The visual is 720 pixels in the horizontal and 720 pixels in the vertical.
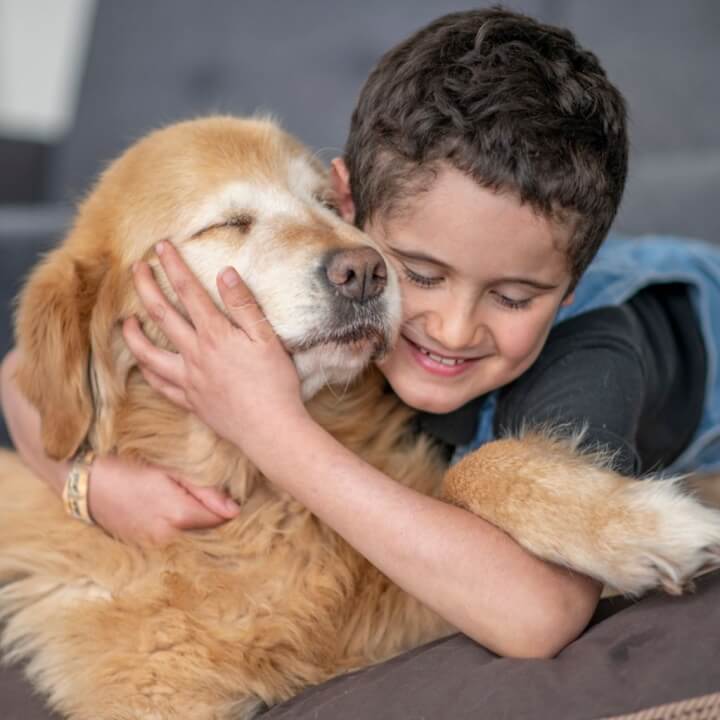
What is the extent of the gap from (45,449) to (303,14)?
2651mm

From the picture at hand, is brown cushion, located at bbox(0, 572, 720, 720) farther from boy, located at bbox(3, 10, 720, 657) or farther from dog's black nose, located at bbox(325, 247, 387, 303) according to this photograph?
dog's black nose, located at bbox(325, 247, 387, 303)

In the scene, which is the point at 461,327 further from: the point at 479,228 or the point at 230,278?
the point at 230,278

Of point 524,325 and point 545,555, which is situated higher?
point 524,325

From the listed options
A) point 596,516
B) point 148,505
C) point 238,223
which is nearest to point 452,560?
point 596,516

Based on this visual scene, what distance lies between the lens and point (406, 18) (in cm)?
379

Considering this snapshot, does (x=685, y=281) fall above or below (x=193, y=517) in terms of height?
above

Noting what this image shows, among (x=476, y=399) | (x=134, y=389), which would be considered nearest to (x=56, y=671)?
(x=134, y=389)

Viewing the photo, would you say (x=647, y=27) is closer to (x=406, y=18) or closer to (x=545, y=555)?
(x=406, y=18)

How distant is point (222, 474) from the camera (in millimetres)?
1943

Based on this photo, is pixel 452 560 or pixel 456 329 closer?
pixel 452 560

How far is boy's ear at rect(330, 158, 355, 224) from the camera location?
204 cm

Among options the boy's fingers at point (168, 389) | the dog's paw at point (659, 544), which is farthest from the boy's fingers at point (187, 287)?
the dog's paw at point (659, 544)

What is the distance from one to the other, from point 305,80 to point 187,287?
92.7 inches

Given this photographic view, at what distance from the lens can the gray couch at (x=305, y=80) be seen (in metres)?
3.11
